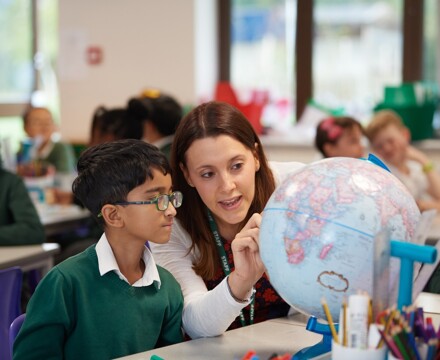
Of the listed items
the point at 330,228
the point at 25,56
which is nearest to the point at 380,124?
the point at 330,228

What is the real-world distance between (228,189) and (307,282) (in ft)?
2.00

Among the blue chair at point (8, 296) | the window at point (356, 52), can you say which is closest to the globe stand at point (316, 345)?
the blue chair at point (8, 296)

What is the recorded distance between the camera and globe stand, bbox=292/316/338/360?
1778mm

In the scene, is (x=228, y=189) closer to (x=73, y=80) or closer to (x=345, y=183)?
(x=345, y=183)

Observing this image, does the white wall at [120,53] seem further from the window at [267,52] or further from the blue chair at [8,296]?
the blue chair at [8,296]

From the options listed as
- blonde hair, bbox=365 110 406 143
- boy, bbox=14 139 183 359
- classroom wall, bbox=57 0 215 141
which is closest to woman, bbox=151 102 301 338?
boy, bbox=14 139 183 359

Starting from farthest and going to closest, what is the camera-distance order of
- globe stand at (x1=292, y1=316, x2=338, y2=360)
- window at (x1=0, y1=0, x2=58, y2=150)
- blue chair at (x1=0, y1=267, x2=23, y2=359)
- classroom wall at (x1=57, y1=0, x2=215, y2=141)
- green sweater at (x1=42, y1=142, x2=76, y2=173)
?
window at (x1=0, y1=0, x2=58, y2=150)
classroom wall at (x1=57, y1=0, x2=215, y2=141)
green sweater at (x1=42, y1=142, x2=76, y2=173)
blue chair at (x1=0, y1=267, x2=23, y2=359)
globe stand at (x1=292, y1=316, x2=338, y2=360)

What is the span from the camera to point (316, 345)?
71.6 inches

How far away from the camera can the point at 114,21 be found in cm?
647

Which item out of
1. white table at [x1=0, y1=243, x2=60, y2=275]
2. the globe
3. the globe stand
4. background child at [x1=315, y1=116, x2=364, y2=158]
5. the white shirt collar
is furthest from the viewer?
background child at [x1=315, y1=116, x2=364, y2=158]

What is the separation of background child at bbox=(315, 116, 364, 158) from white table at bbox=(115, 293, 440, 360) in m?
2.19

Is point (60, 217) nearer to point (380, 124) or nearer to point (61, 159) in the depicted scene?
point (61, 159)

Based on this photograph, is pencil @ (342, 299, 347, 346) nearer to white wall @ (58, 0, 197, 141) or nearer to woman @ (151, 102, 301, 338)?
woman @ (151, 102, 301, 338)

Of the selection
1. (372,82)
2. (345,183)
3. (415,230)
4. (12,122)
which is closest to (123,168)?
(345,183)
